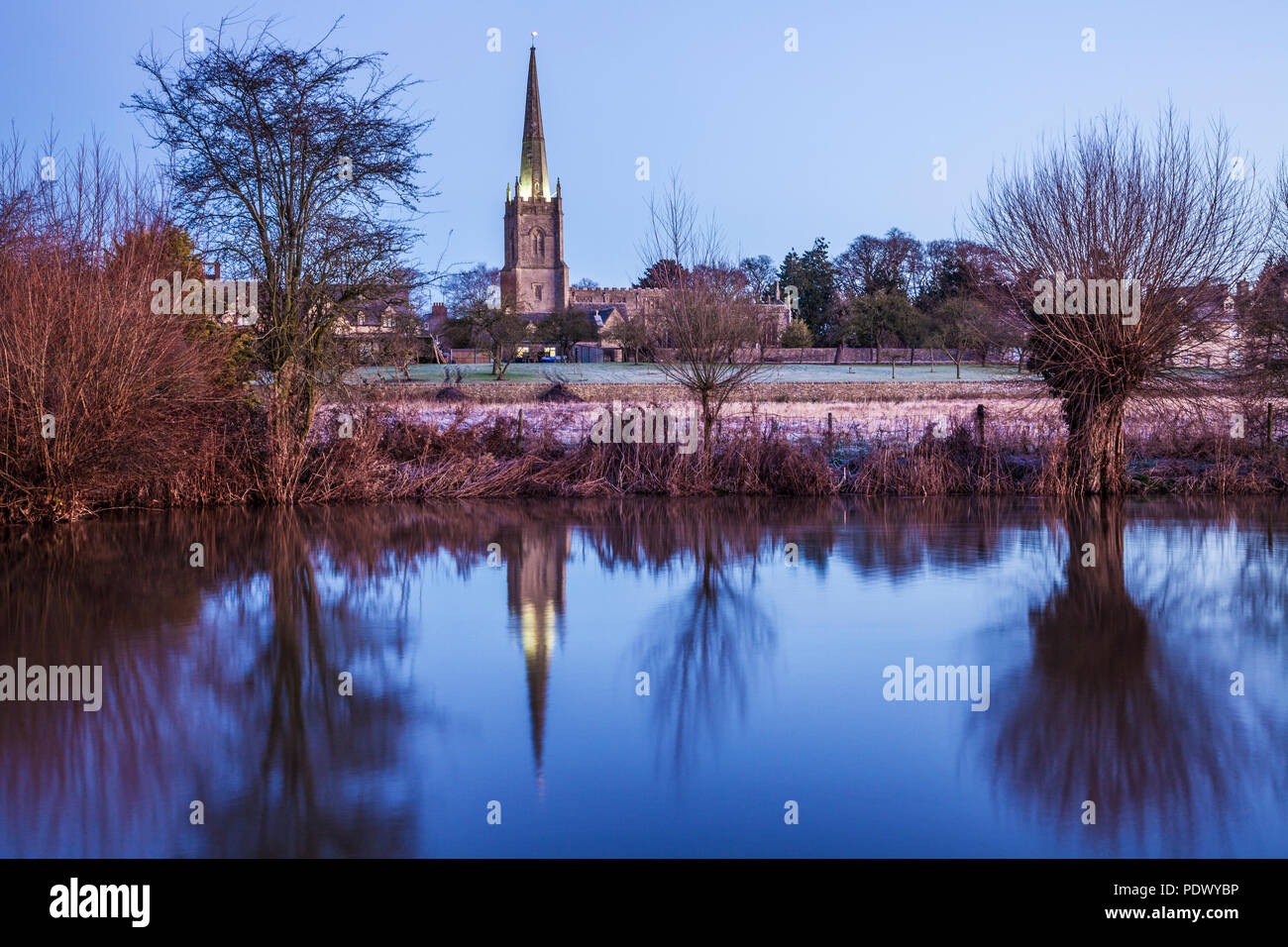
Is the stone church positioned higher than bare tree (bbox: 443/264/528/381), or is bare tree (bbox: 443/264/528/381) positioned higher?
the stone church

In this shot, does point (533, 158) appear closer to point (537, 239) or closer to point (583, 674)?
point (537, 239)

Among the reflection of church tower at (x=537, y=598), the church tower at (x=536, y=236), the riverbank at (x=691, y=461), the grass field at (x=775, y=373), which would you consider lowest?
the reflection of church tower at (x=537, y=598)

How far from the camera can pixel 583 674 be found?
8.22m

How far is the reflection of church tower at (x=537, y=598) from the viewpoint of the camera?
24.5ft

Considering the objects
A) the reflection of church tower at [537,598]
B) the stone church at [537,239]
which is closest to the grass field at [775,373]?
the reflection of church tower at [537,598]

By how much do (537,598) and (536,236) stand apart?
135245 millimetres

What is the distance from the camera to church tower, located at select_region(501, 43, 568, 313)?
141m

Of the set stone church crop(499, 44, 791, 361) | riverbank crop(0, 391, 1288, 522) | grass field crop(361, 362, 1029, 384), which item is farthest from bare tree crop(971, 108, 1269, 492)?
stone church crop(499, 44, 791, 361)

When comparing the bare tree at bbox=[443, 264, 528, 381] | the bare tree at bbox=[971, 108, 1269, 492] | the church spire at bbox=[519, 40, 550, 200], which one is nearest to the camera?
the bare tree at bbox=[971, 108, 1269, 492]

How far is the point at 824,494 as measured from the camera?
2134cm

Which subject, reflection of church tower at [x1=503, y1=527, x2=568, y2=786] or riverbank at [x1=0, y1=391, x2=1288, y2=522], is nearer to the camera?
reflection of church tower at [x1=503, y1=527, x2=568, y2=786]

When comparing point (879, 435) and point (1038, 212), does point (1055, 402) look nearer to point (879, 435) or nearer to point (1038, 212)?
point (879, 435)

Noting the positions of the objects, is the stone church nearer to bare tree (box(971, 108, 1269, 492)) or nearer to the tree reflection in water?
bare tree (box(971, 108, 1269, 492))

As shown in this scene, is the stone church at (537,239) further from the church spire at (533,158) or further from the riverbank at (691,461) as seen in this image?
the riverbank at (691,461)
